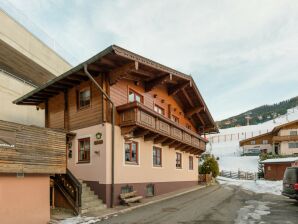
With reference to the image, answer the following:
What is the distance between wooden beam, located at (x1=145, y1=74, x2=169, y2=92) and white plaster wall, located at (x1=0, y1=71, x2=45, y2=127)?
12.0 m

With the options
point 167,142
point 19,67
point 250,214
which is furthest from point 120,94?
point 19,67

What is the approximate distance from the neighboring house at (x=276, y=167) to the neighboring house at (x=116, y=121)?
2350 centimetres

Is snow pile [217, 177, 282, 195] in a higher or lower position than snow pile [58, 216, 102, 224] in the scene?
lower

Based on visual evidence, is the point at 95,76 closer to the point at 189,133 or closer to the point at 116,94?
the point at 116,94

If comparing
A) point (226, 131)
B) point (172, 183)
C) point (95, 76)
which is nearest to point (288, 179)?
point (172, 183)

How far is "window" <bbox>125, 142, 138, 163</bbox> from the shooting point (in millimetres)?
18047

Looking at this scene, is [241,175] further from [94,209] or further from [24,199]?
[24,199]

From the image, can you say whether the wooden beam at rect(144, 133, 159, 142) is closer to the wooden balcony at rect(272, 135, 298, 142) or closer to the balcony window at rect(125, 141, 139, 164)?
the balcony window at rect(125, 141, 139, 164)

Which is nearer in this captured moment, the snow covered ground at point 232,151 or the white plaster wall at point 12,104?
→ the white plaster wall at point 12,104

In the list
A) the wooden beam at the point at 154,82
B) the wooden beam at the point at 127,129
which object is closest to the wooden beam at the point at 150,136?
the wooden beam at the point at 127,129

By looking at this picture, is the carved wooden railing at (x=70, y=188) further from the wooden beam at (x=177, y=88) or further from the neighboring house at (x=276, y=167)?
the neighboring house at (x=276, y=167)

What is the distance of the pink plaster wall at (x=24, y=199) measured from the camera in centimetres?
1082

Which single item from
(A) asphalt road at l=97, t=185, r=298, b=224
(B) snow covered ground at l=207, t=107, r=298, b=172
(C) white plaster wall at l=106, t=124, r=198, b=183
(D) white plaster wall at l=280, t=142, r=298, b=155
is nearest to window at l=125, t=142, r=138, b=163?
(C) white plaster wall at l=106, t=124, r=198, b=183

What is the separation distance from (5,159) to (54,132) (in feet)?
8.84
